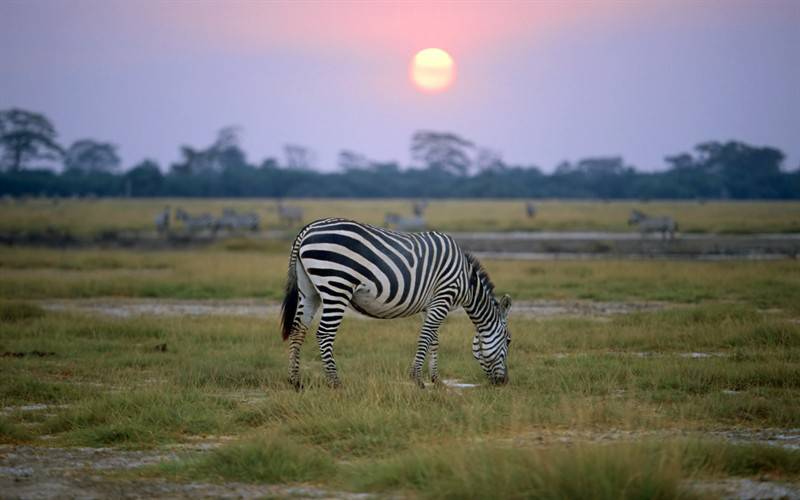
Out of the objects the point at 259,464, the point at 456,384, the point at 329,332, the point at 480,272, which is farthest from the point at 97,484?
the point at 480,272

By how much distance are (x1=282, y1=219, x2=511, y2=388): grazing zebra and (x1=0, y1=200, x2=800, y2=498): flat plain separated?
1.35 feet

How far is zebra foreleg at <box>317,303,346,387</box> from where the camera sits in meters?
8.88

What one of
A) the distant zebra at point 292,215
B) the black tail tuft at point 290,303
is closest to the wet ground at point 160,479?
the black tail tuft at point 290,303

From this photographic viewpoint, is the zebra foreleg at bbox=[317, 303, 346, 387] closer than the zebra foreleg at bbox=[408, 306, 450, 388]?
Yes

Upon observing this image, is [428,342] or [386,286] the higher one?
[386,286]

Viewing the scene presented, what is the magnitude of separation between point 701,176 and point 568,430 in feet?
323

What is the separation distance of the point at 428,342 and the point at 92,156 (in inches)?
4860

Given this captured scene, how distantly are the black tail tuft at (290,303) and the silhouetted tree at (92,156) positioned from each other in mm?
119787

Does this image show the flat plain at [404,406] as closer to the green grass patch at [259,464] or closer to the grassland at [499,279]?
the green grass patch at [259,464]

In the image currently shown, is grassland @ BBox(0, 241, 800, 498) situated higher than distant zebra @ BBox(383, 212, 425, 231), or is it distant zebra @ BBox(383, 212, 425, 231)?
distant zebra @ BBox(383, 212, 425, 231)

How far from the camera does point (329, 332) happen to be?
8.96 m

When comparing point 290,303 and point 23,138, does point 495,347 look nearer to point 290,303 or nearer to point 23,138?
point 290,303

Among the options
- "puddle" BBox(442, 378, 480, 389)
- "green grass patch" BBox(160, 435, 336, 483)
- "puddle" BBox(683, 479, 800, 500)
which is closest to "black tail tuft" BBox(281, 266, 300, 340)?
"puddle" BBox(442, 378, 480, 389)

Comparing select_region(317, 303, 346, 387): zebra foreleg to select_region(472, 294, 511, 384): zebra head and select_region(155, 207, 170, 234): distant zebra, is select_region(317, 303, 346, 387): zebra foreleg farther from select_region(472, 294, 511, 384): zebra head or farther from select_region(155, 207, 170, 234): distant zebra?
select_region(155, 207, 170, 234): distant zebra
